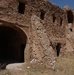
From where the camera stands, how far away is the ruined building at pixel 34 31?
12.0m

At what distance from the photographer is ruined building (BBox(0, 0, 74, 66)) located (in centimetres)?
1203

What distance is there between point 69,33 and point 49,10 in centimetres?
443

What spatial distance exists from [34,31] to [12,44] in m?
4.01

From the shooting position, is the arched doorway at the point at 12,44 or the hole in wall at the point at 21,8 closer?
the hole in wall at the point at 21,8

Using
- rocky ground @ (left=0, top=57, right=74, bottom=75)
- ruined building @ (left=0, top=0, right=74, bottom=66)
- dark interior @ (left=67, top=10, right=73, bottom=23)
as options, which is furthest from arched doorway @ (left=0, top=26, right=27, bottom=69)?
dark interior @ (left=67, top=10, right=73, bottom=23)

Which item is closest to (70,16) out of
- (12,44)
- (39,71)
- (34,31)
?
(34,31)

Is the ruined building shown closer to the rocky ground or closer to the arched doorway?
the arched doorway

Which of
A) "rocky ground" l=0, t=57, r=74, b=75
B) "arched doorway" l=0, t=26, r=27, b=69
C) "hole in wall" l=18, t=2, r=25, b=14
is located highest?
"hole in wall" l=18, t=2, r=25, b=14

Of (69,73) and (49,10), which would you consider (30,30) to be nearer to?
(49,10)

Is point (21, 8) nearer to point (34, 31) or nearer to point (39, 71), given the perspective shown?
point (34, 31)

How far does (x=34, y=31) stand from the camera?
42.5ft

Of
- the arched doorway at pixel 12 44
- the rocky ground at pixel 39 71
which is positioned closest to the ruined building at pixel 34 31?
the arched doorway at pixel 12 44

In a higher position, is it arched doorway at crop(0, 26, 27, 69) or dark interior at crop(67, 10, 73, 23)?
dark interior at crop(67, 10, 73, 23)

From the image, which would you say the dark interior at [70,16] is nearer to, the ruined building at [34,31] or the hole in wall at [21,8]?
the ruined building at [34,31]
